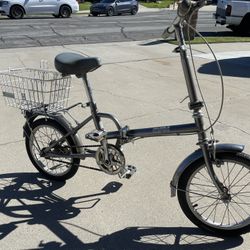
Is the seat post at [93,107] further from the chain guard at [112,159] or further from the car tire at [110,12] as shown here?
the car tire at [110,12]

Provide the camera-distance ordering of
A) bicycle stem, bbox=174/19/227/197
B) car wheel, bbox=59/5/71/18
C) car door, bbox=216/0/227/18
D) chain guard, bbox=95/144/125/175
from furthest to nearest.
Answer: car wheel, bbox=59/5/71/18
car door, bbox=216/0/227/18
chain guard, bbox=95/144/125/175
bicycle stem, bbox=174/19/227/197

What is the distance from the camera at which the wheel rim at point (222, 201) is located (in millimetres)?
3348

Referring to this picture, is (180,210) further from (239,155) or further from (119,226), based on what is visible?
(239,155)

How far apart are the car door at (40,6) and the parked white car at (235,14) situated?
399 inches

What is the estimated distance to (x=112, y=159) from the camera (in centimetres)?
361

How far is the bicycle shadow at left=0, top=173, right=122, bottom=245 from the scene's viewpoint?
11.3 feet

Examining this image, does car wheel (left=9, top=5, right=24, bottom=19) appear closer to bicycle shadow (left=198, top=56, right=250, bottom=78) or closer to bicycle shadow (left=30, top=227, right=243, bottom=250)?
bicycle shadow (left=198, top=56, right=250, bottom=78)

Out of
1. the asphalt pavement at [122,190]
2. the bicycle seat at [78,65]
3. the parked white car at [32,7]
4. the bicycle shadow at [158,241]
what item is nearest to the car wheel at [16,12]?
the parked white car at [32,7]

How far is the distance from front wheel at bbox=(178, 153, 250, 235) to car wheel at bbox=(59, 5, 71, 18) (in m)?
20.5

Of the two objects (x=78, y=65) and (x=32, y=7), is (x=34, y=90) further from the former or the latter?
(x=32, y=7)

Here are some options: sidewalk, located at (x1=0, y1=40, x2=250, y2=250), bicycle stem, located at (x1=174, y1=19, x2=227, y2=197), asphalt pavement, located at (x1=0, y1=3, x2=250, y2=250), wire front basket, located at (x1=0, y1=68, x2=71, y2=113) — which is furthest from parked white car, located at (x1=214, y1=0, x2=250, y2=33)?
bicycle stem, located at (x1=174, y1=19, x2=227, y2=197)

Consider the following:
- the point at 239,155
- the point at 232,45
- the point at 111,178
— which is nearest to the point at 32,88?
the point at 111,178

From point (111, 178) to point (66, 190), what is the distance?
1.52ft

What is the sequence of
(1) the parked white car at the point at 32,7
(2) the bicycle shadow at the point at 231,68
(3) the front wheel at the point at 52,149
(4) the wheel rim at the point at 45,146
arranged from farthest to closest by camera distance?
(1) the parked white car at the point at 32,7, (2) the bicycle shadow at the point at 231,68, (4) the wheel rim at the point at 45,146, (3) the front wheel at the point at 52,149
